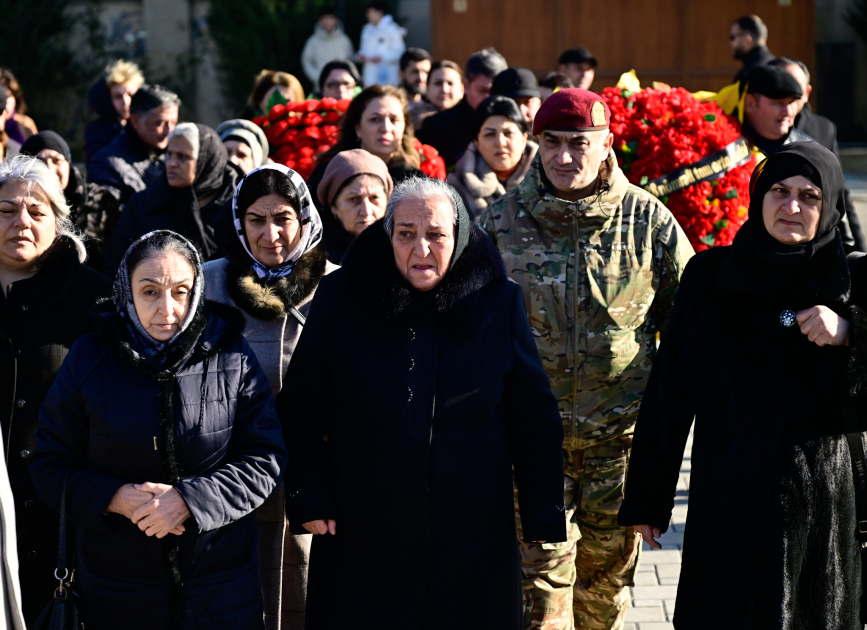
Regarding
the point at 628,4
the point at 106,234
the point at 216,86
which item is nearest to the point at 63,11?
the point at 216,86

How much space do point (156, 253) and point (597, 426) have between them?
185cm

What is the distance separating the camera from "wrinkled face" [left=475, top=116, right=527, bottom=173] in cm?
604

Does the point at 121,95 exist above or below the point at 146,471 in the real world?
above

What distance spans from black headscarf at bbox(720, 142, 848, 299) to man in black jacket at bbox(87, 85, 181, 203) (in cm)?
436

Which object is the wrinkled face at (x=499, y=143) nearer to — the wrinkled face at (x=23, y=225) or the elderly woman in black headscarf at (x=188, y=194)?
the elderly woman in black headscarf at (x=188, y=194)

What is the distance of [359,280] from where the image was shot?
333cm

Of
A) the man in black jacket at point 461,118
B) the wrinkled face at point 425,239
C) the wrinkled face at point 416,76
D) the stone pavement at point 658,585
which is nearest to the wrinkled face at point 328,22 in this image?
the wrinkled face at point 416,76

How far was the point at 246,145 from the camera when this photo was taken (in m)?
6.47

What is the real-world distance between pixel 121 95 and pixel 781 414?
6.65 m

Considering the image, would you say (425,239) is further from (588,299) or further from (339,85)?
(339,85)

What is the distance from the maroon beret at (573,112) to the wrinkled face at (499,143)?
6.18 feet

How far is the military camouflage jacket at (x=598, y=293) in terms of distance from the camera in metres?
4.08

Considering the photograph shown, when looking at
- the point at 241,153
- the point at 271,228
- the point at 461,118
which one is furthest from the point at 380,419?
the point at 461,118

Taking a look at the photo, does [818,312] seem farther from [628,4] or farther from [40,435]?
[628,4]
